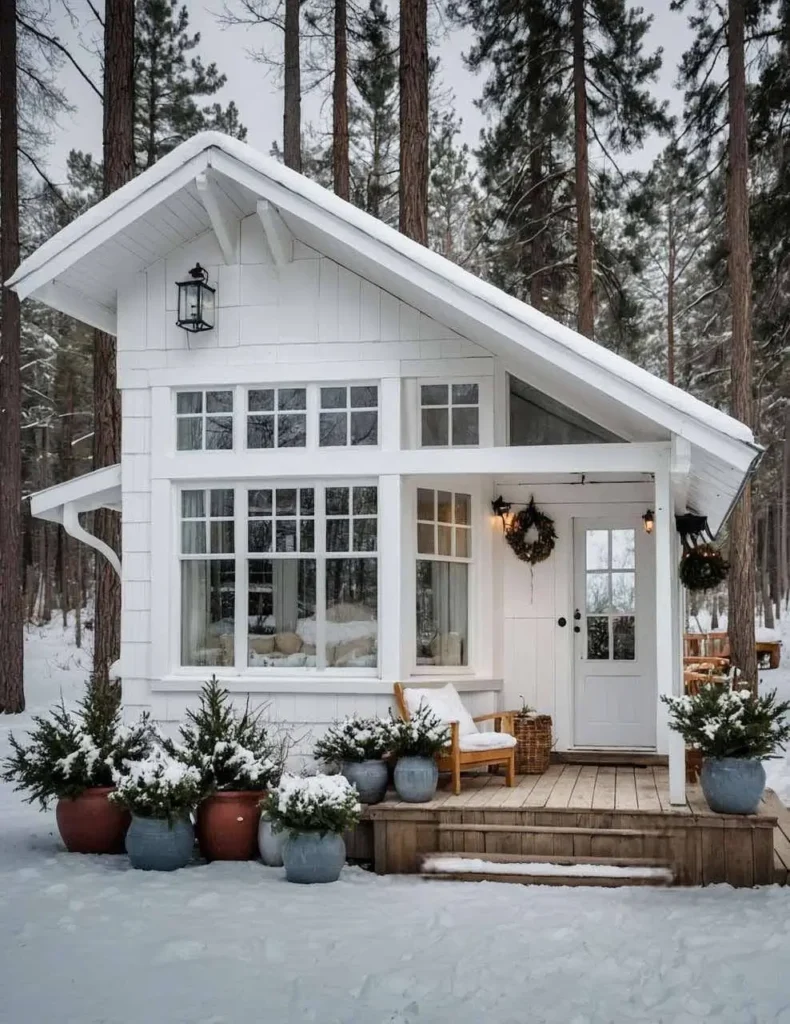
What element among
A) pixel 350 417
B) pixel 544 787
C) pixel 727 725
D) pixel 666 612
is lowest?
pixel 544 787

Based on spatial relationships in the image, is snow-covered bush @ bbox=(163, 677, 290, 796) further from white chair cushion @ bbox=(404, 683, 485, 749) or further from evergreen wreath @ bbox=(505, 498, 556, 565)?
evergreen wreath @ bbox=(505, 498, 556, 565)

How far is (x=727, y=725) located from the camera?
22.1ft

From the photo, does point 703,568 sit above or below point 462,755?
above

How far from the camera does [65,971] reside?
16.2 ft

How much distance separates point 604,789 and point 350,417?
3.12 m

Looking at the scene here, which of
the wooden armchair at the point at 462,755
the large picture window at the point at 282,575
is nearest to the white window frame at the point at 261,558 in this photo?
the large picture window at the point at 282,575

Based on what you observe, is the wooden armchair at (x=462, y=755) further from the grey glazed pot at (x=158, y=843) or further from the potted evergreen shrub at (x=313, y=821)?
the grey glazed pot at (x=158, y=843)

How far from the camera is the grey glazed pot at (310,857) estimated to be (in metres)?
6.51

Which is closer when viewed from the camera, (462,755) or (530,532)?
(462,755)

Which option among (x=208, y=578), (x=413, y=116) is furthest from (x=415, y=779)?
(x=413, y=116)

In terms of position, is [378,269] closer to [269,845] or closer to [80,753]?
[80,753]

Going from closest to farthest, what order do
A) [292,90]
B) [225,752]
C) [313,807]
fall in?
[313,807] < [225,752] < [292,90]

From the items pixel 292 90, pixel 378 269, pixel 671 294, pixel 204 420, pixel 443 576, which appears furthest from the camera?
pixel 671 294

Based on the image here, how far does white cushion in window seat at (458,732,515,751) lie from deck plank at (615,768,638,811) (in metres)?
0.79
